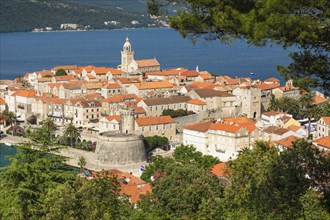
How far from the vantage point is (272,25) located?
10.4 m

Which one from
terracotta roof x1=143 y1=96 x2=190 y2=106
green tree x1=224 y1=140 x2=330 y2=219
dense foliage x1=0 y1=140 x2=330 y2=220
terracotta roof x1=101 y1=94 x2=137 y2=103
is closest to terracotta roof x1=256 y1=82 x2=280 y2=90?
terracotta roof x1=143 y1=96 x2=190 y2=106

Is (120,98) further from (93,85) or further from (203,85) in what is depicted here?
(203,85)

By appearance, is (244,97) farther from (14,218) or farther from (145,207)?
(14,218)

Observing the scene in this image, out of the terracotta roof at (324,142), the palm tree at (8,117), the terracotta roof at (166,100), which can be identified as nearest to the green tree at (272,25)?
the terracotta roof at (324,142)

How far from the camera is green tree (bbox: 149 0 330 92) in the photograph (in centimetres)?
1035

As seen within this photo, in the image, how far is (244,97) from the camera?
49344mm

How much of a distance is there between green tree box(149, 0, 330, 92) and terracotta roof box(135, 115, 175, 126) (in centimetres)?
3106

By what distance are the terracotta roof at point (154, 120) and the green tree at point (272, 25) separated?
31.1 m

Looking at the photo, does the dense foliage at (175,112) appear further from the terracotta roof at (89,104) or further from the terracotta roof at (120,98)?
the terracotta roof at (89,104)

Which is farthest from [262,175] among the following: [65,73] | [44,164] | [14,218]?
[65,73]

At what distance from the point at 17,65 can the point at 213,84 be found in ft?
189

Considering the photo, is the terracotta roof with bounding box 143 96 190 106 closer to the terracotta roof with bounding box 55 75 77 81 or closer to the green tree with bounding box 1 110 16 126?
the green tree with bounding box 1 110 16 126

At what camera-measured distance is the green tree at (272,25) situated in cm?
1035

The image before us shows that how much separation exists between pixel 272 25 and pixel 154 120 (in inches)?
1322
